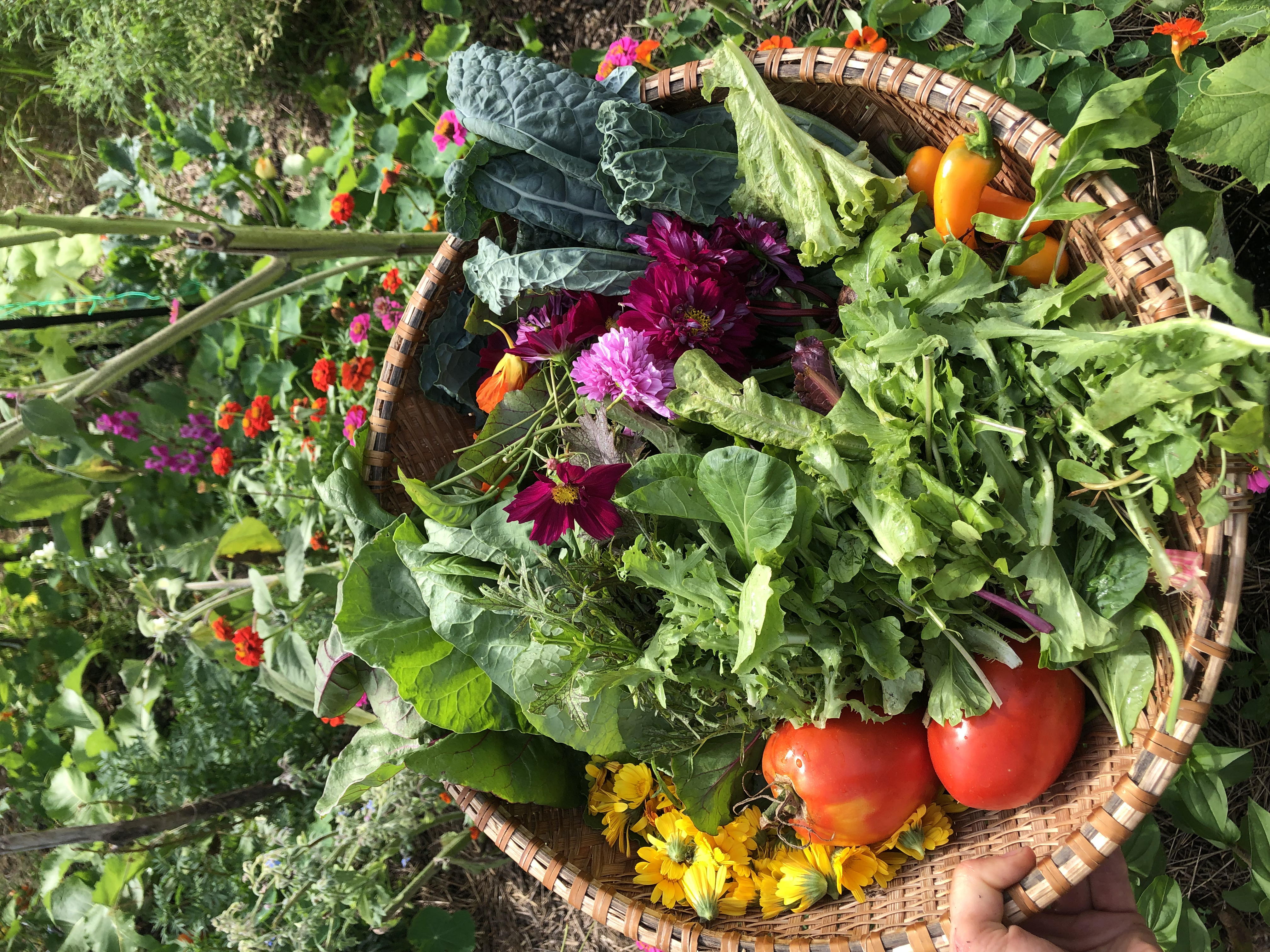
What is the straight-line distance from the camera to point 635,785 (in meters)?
1.26

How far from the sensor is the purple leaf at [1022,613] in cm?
93

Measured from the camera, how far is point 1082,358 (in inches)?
33.3

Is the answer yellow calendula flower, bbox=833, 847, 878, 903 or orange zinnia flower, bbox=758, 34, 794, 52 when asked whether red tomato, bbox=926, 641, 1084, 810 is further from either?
orange zinnia flower, bbox=758, 34, 794, 52

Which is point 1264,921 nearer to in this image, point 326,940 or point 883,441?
A: point 883,441

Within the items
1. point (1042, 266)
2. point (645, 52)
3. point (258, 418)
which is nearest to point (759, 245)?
point (1042, 266)

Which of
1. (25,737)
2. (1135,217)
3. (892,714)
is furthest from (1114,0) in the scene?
(25,737)

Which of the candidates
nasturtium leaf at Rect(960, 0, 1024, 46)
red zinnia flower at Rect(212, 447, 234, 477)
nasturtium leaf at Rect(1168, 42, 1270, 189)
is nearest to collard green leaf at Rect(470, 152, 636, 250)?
nasturtium leaf at Rect(960, 0, 1024, 46)

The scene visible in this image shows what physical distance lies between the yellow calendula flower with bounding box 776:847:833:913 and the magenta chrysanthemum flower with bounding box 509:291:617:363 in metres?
0.78

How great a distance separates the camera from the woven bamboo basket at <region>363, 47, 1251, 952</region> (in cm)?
88

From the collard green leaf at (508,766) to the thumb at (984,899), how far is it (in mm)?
590

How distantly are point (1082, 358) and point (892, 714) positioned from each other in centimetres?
50

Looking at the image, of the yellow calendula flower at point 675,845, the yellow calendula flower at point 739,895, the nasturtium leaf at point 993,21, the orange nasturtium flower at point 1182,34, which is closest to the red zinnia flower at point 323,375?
the yellow calendula flower at point 675,845

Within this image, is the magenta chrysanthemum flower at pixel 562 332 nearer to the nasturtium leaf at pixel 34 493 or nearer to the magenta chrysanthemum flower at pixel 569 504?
the magenta chrysanthemum flower at pixel 569 504

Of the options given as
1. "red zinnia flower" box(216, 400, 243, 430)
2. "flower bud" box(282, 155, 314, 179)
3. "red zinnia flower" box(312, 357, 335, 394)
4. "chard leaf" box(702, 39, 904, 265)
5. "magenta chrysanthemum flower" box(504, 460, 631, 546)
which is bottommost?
"red zinnia flower" box(216, 400, 243, 430)
